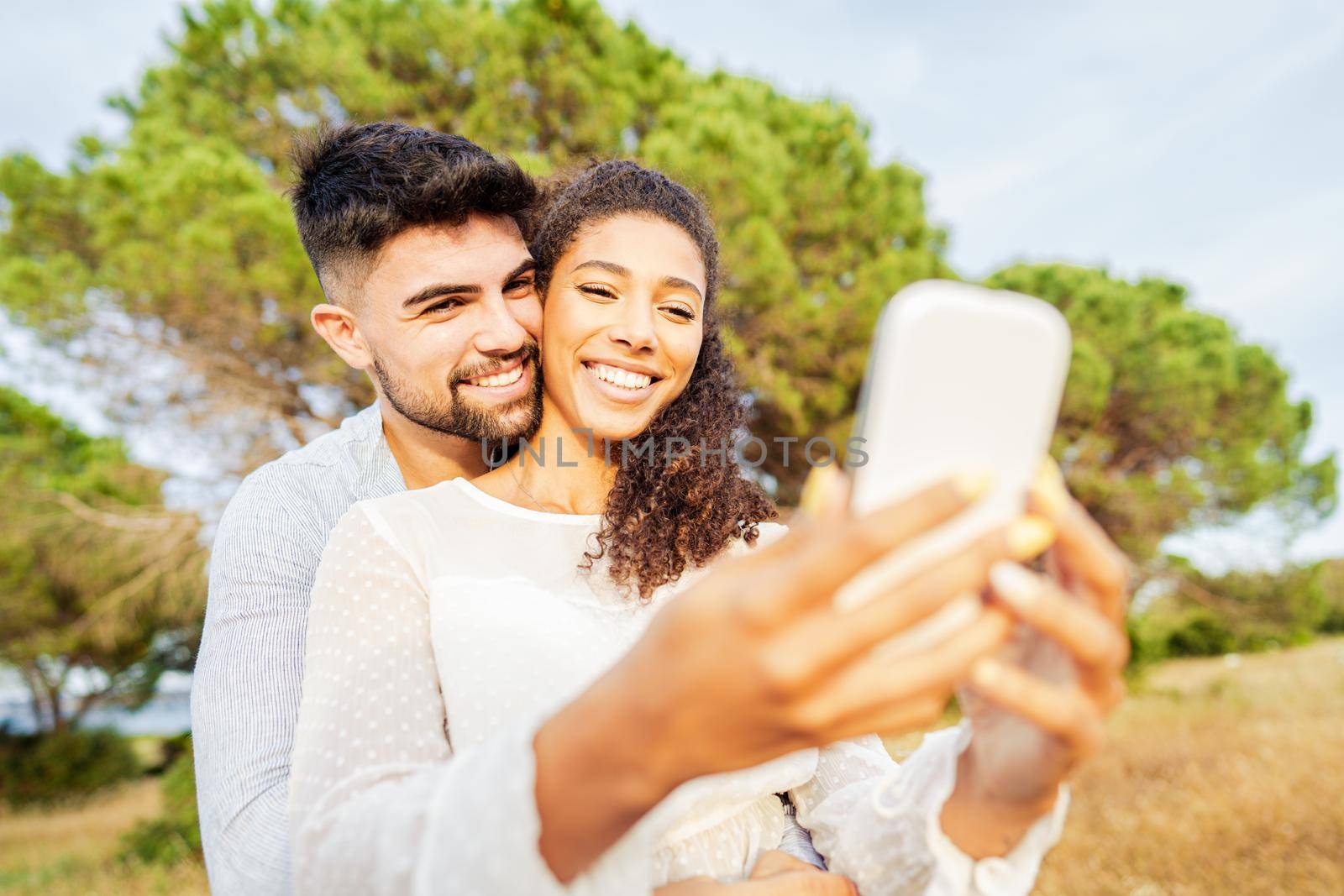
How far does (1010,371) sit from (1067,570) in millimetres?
235

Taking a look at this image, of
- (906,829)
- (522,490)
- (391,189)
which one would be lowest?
(906,829)

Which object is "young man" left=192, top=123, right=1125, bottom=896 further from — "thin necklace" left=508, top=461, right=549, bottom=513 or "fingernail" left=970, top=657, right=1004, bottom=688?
"thin necklace" left=508, top=461, right=549, bottom=513

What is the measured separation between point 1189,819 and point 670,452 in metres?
6.64

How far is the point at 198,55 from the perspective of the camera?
9.59 meters

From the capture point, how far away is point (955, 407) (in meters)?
0.78

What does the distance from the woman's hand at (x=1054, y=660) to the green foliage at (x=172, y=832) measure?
10104mm

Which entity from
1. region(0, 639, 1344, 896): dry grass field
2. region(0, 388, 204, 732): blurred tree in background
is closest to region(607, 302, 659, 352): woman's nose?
region(0, 639, 1344, 896): dry grass field

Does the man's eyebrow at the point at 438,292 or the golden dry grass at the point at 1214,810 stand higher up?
the man's eyebrow at the point at 438,292

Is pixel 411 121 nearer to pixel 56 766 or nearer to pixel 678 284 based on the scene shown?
pixel 678 284

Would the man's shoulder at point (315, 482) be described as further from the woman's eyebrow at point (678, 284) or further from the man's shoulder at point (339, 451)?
the woman's eyebrow at point (678, 284)

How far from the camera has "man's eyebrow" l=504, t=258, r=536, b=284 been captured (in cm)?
235

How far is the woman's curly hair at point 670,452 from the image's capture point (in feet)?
6.03

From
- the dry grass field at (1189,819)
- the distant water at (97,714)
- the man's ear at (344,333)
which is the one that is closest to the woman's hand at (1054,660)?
the man's ear at (344,333)

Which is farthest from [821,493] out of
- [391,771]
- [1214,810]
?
[1214,810]
